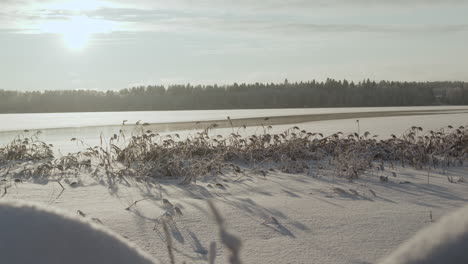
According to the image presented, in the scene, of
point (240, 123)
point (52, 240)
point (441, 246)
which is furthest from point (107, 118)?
point (441, 246)

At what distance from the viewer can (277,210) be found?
3635 mm

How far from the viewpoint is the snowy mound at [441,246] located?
0.33m

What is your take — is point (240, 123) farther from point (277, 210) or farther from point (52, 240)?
point (52, 240)

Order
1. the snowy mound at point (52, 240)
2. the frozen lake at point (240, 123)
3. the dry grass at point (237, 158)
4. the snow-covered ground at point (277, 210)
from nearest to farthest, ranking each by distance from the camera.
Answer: the snowy mound at point (52, 240)
the snow-covered ground at point (277, 210)
the dry grass at point (237, 158)
the frozen lake at point (240, 123)

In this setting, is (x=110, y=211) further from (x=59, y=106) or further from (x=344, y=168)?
(x=59, y=106)

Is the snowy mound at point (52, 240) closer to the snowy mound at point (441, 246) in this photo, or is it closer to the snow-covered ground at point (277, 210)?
the snowy mound at point (441, 246)

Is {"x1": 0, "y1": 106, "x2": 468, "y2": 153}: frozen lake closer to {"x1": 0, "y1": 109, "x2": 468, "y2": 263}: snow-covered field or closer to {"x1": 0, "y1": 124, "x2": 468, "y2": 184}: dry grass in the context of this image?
{"x1": 0, "y1": 124, "x2": 468, "y2": 184}: dry grass

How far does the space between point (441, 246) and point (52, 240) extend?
15.2 inches

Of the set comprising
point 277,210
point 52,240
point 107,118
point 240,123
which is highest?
point 52,240

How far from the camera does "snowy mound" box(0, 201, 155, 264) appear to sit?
48 centimetres

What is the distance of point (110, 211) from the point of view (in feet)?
11.9

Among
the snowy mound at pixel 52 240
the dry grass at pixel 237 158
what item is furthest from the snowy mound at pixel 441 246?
the dry grass at pixel 237 158

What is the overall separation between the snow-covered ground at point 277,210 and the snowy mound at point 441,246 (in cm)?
191

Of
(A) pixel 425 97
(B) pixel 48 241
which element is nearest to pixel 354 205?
(B) pixel 48 241
